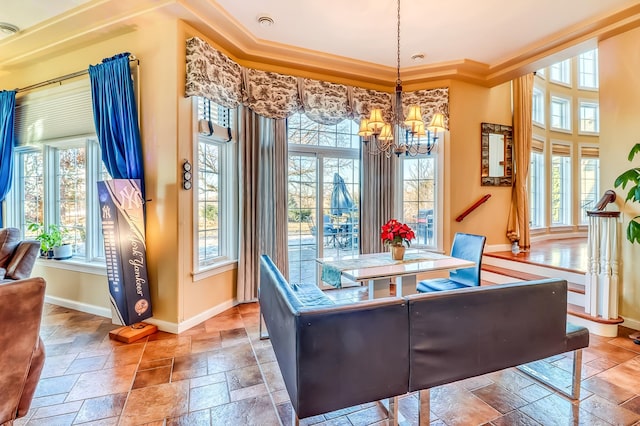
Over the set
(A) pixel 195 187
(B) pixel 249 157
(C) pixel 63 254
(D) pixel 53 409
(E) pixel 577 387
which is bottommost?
(D) pixel 53 409

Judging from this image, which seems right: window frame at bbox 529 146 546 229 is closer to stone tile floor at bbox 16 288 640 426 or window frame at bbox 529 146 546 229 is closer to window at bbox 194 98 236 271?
stone tile floor at bbox 16 288 640 426

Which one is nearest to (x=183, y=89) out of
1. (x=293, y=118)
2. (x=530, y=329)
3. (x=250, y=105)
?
(x=250, y=105)

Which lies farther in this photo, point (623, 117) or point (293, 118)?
point (293, 118)

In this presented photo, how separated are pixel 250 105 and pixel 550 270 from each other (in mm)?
4376

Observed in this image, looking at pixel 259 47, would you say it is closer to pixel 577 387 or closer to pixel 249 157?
pixel 249 157

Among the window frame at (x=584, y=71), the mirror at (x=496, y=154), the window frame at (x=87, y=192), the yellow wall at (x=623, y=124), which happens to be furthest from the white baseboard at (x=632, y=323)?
the window frame at (x=584, y=71)

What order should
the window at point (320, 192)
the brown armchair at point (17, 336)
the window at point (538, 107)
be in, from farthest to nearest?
1. the window at point (538, 107)
2. the window at point (320, 192)
3. the brown armchair at point (17, 336)

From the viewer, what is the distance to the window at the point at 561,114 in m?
7.17

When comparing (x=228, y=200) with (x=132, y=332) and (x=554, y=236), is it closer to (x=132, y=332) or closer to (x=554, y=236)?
(x=132, y=332)

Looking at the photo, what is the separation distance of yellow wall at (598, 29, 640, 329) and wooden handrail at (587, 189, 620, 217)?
0.11m

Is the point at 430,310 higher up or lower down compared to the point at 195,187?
lower down

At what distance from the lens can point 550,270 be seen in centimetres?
394

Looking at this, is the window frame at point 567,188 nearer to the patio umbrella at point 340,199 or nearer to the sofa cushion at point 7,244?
the patio umbrella at point 340,199

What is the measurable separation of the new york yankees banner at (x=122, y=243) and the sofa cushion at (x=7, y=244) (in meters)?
1.26
